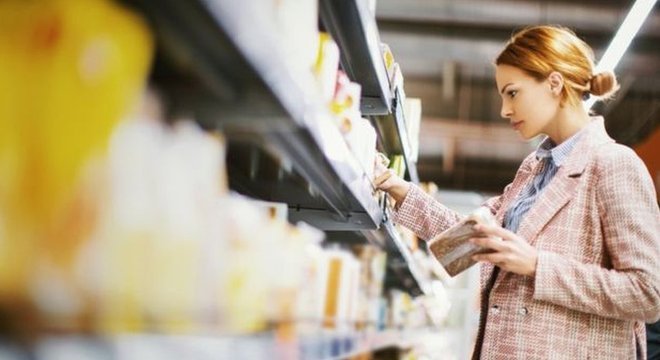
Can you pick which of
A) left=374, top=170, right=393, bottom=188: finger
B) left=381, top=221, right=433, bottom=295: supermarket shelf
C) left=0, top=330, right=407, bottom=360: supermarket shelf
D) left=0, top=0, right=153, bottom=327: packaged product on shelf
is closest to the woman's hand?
left=374, top=170, right=393, bottom=188: finger

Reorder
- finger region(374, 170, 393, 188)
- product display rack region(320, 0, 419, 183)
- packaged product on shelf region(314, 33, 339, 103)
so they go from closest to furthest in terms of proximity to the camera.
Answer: packaged product on shelf region(314, 33, 339, 103) < product display rack region(320, 0, 419, 183) < finger region(374, 170, 393, 188)

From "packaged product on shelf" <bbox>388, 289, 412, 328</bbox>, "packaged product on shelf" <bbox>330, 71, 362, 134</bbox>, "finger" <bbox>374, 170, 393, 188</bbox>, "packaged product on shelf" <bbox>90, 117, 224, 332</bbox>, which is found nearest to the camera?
"packaged product on shelf" <bbox>90, 117, 224, 332</bbox>

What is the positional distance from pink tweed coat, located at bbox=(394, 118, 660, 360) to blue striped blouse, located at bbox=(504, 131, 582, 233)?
0.17ft

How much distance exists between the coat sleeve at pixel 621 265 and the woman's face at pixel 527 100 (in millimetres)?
263

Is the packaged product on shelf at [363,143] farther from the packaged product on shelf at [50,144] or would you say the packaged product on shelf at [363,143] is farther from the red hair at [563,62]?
the packaged product on shelf at [50,144]

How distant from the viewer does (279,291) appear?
141cm

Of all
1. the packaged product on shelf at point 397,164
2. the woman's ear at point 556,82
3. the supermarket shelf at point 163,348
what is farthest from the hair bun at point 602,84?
the packaged product on shelf at point 397,164

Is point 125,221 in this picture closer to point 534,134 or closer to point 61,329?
point 61,329

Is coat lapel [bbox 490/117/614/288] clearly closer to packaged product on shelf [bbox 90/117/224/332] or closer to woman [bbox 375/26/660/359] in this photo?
woman [bbox 375/26/660/359]

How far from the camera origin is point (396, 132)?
140 inches

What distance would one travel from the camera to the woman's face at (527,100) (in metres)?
2.28

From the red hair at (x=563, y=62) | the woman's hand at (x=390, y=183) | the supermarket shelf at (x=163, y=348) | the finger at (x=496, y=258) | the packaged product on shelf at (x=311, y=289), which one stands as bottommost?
the supermarket shelf at (x=163, y=348)

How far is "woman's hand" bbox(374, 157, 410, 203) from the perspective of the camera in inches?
107

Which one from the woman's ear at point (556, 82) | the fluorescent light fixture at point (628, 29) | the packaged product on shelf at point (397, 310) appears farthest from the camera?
the fluorescent light fixture at point (628, 29)
